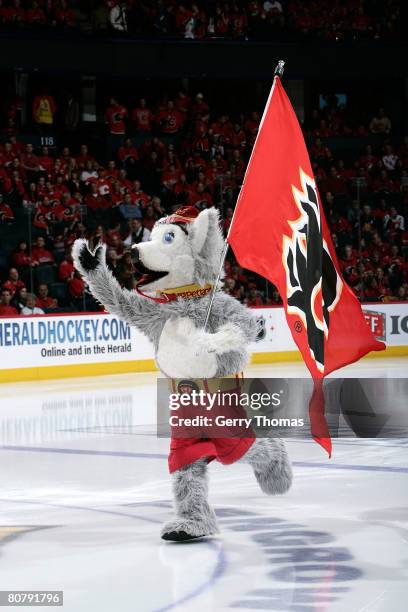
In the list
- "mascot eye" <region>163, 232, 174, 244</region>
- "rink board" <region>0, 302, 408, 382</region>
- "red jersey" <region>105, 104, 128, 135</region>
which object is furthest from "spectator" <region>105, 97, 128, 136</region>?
"mascot eye" <region>163, 232, 174, 244</region>

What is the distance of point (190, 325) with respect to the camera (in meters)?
7.15

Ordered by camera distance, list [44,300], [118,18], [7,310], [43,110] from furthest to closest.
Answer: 1. [118,18]
2. [43,110]
3. [44,300]
4. [7,310]

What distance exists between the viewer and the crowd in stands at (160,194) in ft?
66.1

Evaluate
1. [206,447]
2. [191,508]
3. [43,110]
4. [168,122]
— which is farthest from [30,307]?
[191,508]

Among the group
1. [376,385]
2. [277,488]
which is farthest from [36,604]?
[376,385]

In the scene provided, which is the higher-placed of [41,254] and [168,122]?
[168,122]

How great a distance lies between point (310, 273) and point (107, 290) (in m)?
1.36

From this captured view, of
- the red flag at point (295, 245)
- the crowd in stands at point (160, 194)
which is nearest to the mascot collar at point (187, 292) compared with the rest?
the red flag at point (295, 245)

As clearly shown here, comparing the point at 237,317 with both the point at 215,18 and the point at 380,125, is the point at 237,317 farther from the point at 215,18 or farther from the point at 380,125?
the point at 380,125

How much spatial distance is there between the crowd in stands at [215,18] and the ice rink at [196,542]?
49.5 feet

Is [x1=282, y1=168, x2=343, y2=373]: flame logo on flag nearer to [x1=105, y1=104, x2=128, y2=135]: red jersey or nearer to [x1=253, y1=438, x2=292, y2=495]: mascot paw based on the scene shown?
[x1=253, y1=438, x2=292, y2=495]: mascot paw

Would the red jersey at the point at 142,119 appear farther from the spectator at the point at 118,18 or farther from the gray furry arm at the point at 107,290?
the gray furry arm at the point at 107,290

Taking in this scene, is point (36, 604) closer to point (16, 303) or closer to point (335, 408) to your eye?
point (335, 408)

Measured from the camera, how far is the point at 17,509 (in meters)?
8.18
